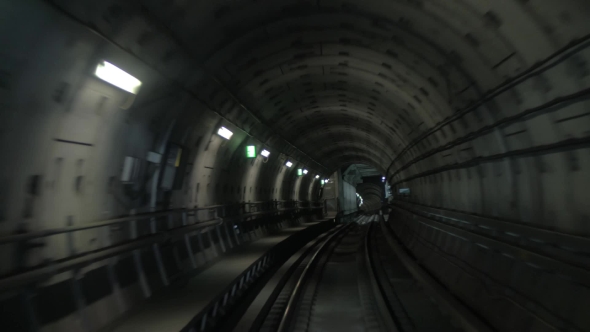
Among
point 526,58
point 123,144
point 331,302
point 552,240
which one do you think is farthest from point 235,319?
point 526,58

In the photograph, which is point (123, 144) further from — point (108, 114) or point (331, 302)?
point (331, 302)

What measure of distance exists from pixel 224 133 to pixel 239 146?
77.3 inches

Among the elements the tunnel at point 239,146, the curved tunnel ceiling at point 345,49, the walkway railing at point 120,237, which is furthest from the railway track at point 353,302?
the curved tunnel ceiling at point 345,49

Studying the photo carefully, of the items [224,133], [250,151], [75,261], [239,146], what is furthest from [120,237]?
[250,151]

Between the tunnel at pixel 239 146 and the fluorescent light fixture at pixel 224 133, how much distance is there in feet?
0.44

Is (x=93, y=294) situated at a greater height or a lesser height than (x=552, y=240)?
lesser

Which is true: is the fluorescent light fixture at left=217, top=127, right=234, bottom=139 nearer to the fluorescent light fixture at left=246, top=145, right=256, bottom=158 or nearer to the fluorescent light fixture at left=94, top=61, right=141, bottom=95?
the fluorescent light fixture at left=246, top=145, right=256, bottom=158

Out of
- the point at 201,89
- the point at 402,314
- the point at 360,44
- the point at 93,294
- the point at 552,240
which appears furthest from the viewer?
the point at 360,44

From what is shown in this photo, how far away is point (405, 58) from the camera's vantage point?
9.18m

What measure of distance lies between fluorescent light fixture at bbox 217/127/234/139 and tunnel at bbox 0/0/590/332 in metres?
0.13

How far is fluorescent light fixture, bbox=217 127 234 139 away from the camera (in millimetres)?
11305

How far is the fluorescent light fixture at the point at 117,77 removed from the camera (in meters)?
5.90

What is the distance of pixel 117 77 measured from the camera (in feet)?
20.5

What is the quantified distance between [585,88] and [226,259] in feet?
30.5
